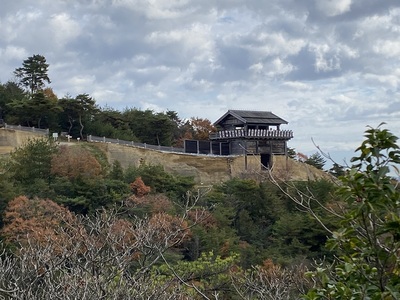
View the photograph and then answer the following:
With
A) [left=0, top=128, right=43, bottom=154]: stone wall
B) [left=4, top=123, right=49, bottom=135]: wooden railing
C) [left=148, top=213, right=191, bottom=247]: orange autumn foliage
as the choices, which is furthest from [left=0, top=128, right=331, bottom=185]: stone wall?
[left=148, top=213, right=191, bottom=247]: orange autumn foliage

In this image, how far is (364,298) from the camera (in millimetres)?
2416

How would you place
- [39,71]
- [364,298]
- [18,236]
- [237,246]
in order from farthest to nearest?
1. [39,71]
2. [237,246]
3. [18,236]
4. [364,298]

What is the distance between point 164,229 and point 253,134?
74.3ft

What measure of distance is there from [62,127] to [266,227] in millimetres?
16817

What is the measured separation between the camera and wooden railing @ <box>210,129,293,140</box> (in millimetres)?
35062

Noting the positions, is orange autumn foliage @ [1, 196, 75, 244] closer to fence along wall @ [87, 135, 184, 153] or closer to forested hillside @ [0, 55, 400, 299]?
forested hillside @ [0, 55, 400, 299]

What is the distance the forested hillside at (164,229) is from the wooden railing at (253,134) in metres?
4.35

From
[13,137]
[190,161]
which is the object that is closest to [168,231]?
[190,161]

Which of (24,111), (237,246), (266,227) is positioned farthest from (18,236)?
(24,111)

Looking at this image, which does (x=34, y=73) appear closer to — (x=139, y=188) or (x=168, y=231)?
(x=139, y=188)

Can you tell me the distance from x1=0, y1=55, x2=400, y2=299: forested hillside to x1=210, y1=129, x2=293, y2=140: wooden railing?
4348 mm

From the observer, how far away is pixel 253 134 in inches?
1383

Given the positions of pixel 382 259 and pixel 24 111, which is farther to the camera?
pixel 24 111

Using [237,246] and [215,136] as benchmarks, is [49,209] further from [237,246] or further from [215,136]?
[215,136]
